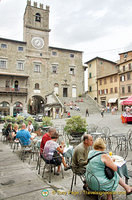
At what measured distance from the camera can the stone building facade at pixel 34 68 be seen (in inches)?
1224

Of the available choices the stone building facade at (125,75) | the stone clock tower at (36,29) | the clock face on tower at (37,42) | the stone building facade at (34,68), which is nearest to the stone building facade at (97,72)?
the stone building facade at (34,68)

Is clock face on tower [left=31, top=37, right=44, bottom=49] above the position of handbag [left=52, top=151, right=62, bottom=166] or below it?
above

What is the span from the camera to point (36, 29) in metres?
33.7

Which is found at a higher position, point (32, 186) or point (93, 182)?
point (93, 182)

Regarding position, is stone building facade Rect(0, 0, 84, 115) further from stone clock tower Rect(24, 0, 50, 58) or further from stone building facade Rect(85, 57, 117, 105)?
stone building facade Rect(85, 57, 117, 105)

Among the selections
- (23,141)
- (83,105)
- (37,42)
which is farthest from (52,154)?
(37,42)

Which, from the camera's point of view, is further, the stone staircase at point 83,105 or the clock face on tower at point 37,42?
the clock face on tower at point 37,42

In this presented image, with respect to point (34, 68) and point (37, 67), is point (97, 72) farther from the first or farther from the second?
point (34, 68)

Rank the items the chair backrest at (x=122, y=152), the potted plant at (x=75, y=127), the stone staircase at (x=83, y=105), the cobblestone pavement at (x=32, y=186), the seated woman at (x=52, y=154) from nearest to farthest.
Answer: the cobblestone pavement at (x=32, y=186), the seated woman at (x=52, y=154), the chair backrest at (x=122, y=152), the potted plant at (x=75, y=127), the stone staircase at (x=83, y=105)

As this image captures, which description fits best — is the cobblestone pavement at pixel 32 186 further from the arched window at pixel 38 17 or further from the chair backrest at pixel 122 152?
the arched window at pixel 38 17

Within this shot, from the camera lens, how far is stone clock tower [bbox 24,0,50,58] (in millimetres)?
32875

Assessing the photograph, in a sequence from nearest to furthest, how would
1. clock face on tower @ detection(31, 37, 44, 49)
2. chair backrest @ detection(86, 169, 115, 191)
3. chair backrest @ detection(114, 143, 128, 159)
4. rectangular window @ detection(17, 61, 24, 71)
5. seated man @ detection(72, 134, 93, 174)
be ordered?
1. chair backrest @ detection(86, 169, 115, 191)
2. seated man @ detection(72, 134, 93, 174)
3. chair backrest @ detection(114, 143, 128, 159)
4. rectangular window @ detection(17, 61, 24, 71)
5. clock face on tower @ detection(31, 37, 44, 49)

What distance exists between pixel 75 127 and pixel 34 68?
27902 mm

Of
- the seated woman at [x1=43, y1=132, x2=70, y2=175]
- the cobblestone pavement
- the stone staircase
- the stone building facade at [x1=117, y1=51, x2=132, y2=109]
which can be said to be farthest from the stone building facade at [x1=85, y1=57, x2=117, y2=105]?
the cobblestone pavement
